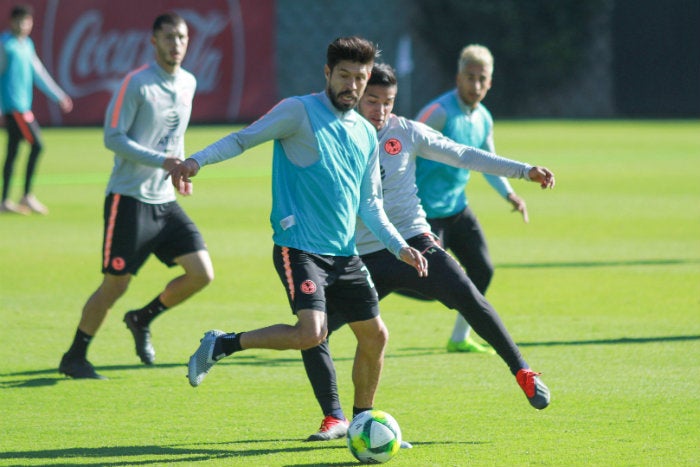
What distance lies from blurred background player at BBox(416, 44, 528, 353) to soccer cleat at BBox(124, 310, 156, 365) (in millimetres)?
2138

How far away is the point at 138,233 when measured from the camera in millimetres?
8422

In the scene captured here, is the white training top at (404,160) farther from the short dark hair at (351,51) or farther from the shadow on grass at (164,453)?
the shadow on grass at (164,453)

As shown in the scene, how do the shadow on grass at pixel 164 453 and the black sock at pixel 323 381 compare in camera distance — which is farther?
the black sock at pixel 323 381

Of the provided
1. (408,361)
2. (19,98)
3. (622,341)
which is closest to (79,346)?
(408,361)

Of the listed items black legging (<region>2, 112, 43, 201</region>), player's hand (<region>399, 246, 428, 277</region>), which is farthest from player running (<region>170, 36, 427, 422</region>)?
black legging (<region>2, 112, 43, 201</region>)

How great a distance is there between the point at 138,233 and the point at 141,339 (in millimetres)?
774

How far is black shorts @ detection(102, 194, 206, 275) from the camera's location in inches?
330

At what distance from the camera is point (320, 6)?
41000 millimetres

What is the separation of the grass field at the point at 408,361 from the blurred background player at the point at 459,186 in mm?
611

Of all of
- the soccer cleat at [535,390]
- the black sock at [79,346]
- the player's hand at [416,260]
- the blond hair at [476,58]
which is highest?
the blond hair at [476,58]

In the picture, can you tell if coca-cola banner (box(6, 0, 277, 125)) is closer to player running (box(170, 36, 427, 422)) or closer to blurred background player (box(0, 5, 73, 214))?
blurred background player (box(0, 5, 73, 214))

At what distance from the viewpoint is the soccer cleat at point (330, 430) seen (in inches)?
260

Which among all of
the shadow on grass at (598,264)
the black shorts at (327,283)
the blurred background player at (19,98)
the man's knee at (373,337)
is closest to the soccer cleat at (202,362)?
the black shorts at (327,283)

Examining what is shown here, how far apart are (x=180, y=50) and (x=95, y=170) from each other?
15.7 m
